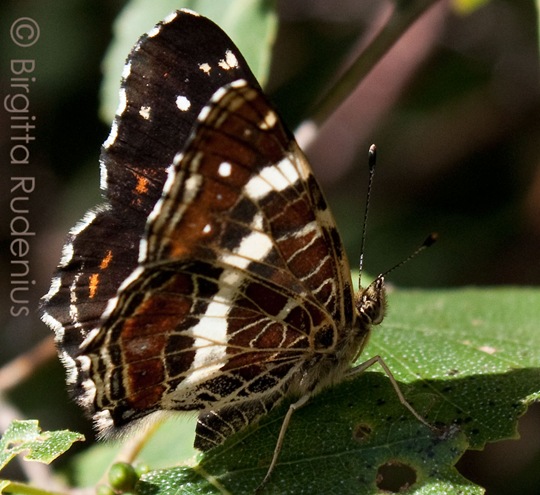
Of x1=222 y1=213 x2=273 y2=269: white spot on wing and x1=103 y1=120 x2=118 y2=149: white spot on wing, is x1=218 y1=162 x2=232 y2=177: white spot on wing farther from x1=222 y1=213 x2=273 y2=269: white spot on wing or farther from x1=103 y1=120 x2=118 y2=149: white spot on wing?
x1=103 y1=120 x2=118 y2=149: white spot on wing

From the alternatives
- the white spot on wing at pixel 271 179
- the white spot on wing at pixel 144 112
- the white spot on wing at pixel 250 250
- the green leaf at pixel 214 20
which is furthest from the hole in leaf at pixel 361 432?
the green leaf at pixel 214 20

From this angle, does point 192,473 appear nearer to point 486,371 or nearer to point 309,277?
point 309,277

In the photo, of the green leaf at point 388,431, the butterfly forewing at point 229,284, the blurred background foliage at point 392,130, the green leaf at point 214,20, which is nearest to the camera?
the butterfly forewing at point 229,284

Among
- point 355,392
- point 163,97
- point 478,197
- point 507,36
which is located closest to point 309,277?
point 355,392

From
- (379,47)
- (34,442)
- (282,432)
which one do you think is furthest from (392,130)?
(34,442)

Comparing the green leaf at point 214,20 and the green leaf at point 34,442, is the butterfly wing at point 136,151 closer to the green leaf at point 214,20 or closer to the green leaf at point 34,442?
the green leaf at point 34,442

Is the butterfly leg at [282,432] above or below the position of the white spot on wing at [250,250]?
below
